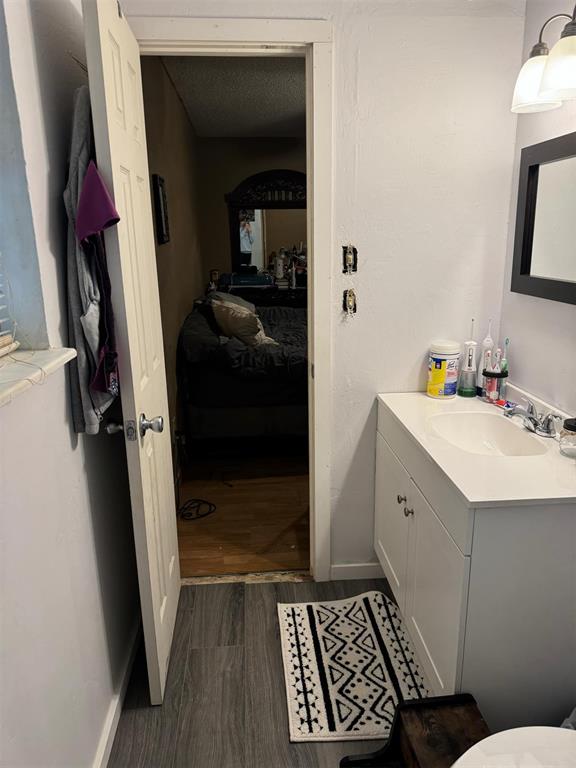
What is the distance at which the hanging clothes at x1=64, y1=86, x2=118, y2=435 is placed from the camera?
1.31 metres

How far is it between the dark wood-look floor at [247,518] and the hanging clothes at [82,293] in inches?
50.1

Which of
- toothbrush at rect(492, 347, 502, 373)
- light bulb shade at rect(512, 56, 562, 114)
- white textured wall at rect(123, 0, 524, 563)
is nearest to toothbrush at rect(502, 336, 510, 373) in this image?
toothbrush at rect(492, 347, 502, 373)

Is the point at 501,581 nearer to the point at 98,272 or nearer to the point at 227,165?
the point at 98,272

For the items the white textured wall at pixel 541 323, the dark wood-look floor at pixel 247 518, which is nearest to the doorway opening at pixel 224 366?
the dark wood-look floor at pixel 247 518

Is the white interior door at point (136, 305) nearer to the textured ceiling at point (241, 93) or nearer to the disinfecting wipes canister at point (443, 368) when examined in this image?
the disinfecting wipes canister at point (443, 368)

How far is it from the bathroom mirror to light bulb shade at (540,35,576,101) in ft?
0.59

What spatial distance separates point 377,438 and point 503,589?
3.00ft

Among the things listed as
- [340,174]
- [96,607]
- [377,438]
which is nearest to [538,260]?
[340,174]

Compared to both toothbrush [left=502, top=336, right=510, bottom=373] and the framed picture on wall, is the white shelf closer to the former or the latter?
toothbrush [left=502, top=336, right=510, bottom=373]

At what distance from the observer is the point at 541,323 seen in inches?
71.2

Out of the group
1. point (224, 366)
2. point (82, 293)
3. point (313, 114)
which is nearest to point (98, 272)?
point (82, 293)

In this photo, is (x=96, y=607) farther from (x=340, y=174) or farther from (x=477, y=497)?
(x=340, y=174)

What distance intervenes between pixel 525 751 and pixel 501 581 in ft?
1.18

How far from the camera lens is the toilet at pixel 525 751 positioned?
3.43 ft
